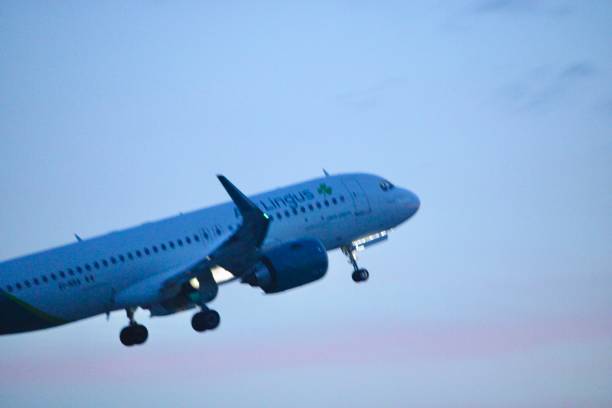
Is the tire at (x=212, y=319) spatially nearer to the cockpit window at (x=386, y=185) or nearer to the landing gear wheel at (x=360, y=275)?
the landing gear wheel at (x=360, y=275)

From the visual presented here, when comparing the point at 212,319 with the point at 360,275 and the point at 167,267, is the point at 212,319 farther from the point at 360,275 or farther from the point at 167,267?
the point at 360,275

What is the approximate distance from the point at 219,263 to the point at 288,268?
2.68 metres

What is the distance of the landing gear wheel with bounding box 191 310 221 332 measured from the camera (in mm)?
54719

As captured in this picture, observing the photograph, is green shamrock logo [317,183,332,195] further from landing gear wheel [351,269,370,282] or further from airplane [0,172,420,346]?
landing gear wheel [351,269,370,282]

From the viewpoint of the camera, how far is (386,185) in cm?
6369

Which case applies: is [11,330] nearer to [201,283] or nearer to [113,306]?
[113,306]

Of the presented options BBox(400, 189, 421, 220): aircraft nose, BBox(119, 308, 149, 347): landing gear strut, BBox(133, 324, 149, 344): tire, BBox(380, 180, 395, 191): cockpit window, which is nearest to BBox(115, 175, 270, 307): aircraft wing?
BBox(119, 308, 149, 347): landing gear strut

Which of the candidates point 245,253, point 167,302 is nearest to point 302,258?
point 245,253

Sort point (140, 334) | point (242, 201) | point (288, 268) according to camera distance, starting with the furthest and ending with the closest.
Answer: point (140, 334), point (288, 268), point (242, 201)

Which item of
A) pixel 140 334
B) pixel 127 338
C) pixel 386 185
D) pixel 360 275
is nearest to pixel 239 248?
pixel 140 334

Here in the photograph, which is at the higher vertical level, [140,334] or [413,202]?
[413,202]

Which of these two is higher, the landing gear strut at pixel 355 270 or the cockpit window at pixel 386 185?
the cockpit window at pixel 386 185

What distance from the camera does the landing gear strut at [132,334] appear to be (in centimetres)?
5619

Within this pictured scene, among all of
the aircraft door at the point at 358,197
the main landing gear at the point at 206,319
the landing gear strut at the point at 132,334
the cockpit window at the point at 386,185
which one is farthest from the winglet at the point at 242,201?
the cockpit window at the point at 386,185
